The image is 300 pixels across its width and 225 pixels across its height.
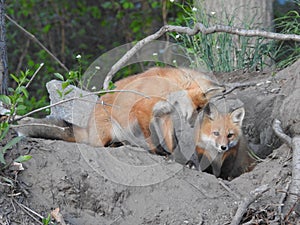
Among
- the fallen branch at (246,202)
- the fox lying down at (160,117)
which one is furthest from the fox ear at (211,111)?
the fallen branch at (246,202)

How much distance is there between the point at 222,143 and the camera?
19.8 feet

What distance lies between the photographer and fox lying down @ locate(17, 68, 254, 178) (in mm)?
5500

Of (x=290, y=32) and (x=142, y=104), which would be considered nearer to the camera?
(x=142, y=104)

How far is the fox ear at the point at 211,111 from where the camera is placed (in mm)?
5759

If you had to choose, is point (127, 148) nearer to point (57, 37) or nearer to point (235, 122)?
point (235, 122)

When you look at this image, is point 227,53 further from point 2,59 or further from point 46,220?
point 46,220

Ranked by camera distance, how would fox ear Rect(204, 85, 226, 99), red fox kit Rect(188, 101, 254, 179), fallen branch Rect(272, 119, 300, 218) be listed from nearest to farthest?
fallen branch Rect(272, 119, 300, 218) < fox ear Rect(204, 85, 226, 99) < red fox kit Rect(188, 101, 254, 179)

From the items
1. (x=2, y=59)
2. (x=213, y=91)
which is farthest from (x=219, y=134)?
(x=2, y=59)

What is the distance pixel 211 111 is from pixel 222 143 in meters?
0.33

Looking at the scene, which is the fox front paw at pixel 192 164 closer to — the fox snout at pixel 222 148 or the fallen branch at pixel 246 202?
the fox snout at pixel 222 148

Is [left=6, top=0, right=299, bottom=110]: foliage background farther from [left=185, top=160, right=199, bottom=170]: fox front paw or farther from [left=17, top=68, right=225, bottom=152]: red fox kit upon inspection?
[left=185, top=160, right=199, bottom=170]: fox front paw

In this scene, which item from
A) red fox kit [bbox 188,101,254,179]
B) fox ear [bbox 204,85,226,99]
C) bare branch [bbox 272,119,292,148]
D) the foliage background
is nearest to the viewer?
bare branch [bbox 272,119,292,148]

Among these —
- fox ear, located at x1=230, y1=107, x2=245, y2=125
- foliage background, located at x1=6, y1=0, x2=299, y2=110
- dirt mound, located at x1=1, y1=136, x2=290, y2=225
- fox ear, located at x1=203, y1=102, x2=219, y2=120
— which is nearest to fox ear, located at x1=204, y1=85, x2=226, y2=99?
A: fox ear, located at x1=203, y1=102, x2=219, y2=120

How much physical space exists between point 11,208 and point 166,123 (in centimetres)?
178
